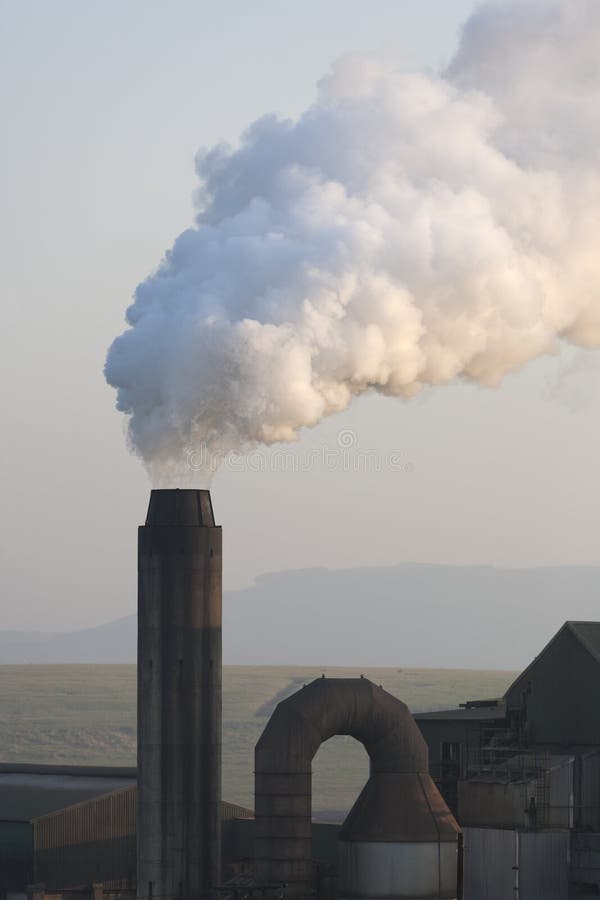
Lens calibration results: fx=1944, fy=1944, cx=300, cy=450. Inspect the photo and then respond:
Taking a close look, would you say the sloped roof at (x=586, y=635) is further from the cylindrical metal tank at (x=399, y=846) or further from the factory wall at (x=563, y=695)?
the cylindrical metal tank at (x=399, y=846)

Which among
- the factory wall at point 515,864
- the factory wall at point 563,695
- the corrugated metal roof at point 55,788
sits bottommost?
the factory wall at point 515,864

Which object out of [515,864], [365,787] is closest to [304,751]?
[365,787]

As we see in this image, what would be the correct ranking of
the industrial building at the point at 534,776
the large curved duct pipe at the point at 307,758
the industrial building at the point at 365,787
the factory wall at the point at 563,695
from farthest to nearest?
the factory wall at the point at 563,695
the industrial building at the point at 534,776
the industrial building at the point at 365,787
the large curved duct pipe at the point at 307,758

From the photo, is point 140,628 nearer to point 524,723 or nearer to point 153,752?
point 153,752

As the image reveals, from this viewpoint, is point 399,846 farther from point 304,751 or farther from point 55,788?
point 55,788

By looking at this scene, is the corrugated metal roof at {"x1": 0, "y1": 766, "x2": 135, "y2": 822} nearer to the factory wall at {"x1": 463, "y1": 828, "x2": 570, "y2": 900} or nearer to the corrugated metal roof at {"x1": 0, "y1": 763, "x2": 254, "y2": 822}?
the corrugated metal roof at {"x1": 0, "y1": 763, "x2": 254, "y2": 822}

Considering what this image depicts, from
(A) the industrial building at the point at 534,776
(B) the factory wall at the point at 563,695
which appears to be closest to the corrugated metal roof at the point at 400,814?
(A) the industrial building at the point at 534,776

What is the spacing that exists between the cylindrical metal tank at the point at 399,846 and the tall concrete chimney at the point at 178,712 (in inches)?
208

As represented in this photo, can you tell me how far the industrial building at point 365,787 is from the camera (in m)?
63.2

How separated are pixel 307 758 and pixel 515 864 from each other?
299 inches

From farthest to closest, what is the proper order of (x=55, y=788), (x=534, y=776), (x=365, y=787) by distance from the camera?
(x=55, y=788), (x=534, y=776), (x=365, y=787)

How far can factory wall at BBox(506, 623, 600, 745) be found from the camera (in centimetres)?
6894

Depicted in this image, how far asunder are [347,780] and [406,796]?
5111 inches

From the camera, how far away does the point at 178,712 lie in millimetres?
66312
